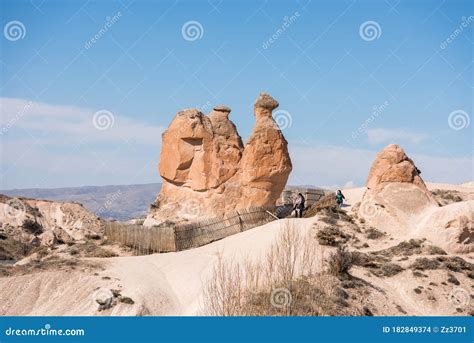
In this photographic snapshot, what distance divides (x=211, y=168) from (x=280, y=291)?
18882mm

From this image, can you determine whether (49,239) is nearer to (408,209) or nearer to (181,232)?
(181,232)

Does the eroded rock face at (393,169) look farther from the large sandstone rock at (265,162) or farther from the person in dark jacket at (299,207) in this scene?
the large sandstone rock at (265,162)

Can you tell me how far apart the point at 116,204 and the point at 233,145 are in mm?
149605

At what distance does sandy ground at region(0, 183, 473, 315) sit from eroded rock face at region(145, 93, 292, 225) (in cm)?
765

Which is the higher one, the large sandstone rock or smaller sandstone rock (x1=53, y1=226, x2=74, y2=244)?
the large sandstone rock

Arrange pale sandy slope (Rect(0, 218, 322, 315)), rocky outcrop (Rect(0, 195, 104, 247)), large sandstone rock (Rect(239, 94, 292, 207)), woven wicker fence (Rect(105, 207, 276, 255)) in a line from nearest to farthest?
pale sandy slope (Rect(0, 218, 322, 315))
woven wicker fence (Rect(105, 207, 276, 255))
large sandstone rock (Rect(239, 94, 292, 207))
rocky outcrop (Rect(0, 195, 104, 247))

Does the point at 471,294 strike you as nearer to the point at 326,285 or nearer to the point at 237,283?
the point at 326,285

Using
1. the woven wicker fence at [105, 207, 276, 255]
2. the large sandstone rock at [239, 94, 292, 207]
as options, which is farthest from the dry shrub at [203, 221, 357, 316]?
the large sandstone rock at [239, 94, 292, 207]

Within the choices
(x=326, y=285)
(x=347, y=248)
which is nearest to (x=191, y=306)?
(x=326, y=285)

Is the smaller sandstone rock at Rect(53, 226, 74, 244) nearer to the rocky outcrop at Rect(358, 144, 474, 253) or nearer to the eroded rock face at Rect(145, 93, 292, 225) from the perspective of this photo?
the eroded rock face at Rect(145, 93, 292, 225)

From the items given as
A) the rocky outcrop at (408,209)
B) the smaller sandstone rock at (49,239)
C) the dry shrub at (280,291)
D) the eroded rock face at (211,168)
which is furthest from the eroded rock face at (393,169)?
the smaller sandstone rock at (49,239)

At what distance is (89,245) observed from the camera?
89.0 ft

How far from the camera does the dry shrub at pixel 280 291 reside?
1523cm

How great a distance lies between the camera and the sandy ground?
64.2 feet
